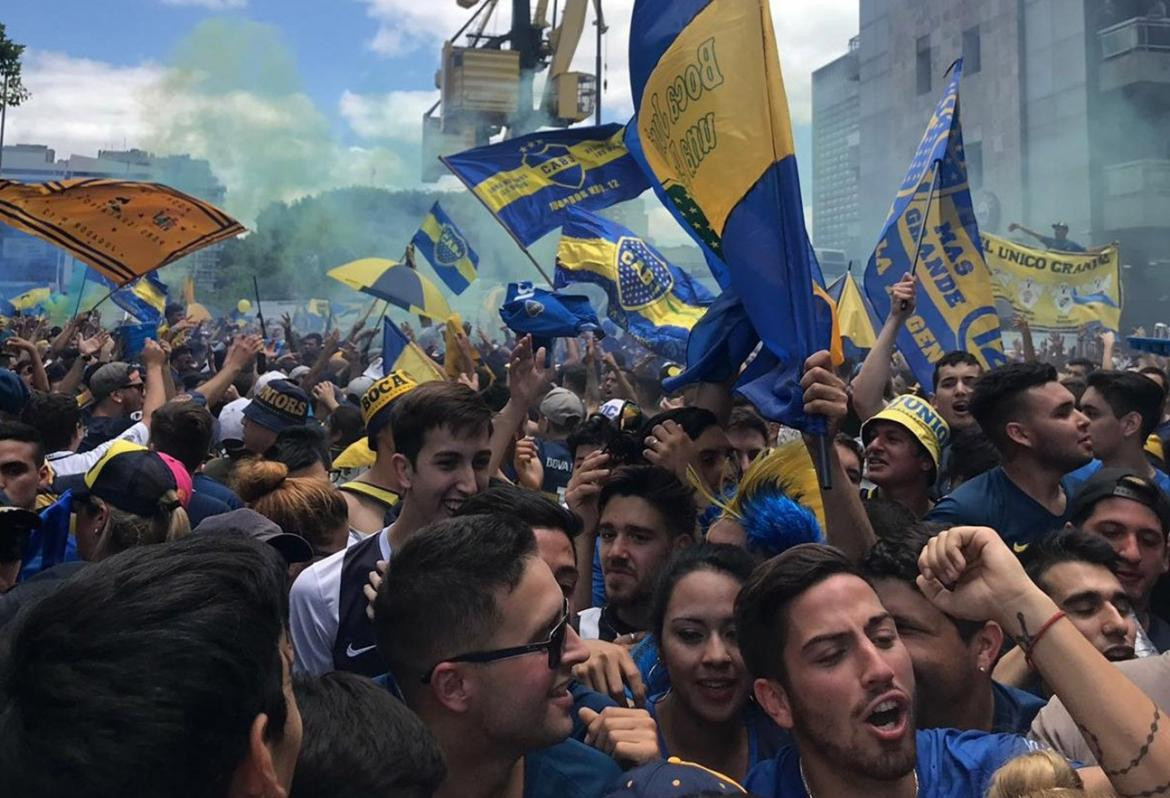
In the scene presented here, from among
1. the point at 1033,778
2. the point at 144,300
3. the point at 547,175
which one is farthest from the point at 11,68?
the point at 1033,778

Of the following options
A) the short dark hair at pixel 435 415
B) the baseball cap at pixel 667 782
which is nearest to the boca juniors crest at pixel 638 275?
the short dark hair at pixel 435 415

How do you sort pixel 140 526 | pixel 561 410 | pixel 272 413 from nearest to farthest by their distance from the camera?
pixel 140 526 < pixel 272 413 < pixel 561 410

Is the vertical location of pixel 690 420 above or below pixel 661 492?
above

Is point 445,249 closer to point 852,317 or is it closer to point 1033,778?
point 852,317

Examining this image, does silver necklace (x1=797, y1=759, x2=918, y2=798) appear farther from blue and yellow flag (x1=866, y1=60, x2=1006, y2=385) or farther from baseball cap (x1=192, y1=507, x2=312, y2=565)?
blue and yellow flag (x1=866, y1=60, x2=1006, y2=385)

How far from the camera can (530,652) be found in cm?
243

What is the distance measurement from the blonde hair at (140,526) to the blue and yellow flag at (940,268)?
439 centimetres

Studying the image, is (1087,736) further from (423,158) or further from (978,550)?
(423,158)

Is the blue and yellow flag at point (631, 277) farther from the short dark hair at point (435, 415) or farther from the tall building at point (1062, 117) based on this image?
the tall building at point (1062, 117)

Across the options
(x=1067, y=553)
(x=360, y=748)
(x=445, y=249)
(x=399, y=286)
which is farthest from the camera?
(x=445, y=249)

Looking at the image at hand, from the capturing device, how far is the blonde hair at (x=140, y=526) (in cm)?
380

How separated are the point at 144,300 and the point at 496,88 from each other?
28.1m

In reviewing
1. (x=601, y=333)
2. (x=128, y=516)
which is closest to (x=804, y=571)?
(x=128, y=516)

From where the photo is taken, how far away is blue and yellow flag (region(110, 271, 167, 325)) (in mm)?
14742
